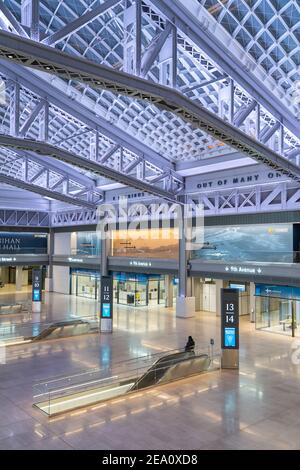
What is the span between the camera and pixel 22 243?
4469cm

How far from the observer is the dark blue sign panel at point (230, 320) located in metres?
15.9

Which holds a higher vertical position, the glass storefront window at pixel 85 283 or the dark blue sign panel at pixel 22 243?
the dark blue sign panel at pixel 22 243

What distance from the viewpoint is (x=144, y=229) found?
1315 inches

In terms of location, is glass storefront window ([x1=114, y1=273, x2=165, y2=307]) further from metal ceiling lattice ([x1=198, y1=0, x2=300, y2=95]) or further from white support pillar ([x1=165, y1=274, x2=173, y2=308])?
metal ceiling lattice ([x1=198, y1=0, x2=300, y2=95])

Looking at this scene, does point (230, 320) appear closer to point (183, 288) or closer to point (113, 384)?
point (113, 384)

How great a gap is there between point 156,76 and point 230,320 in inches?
412

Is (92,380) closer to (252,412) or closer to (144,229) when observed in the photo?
(252,412)

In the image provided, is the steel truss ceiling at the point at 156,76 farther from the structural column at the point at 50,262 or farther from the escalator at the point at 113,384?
the structural column at the point at 50,262

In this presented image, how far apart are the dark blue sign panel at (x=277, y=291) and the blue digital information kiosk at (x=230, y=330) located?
854 cm

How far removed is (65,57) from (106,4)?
2.69 metres

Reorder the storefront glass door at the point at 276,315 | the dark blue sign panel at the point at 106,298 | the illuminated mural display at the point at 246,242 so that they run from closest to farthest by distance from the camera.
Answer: the dark blue sign panel at the point at 106,298 → the storefront glass door at the point at 276,315 → the illuminated mural display at the point at 246,242

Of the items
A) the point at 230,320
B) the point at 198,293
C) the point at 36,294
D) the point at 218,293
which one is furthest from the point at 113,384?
the point at 198,293

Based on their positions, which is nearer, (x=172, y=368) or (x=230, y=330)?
(x=172, y=368)

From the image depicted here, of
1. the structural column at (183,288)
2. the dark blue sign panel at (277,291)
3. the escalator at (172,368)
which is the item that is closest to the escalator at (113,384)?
the escalator at (172,368)
